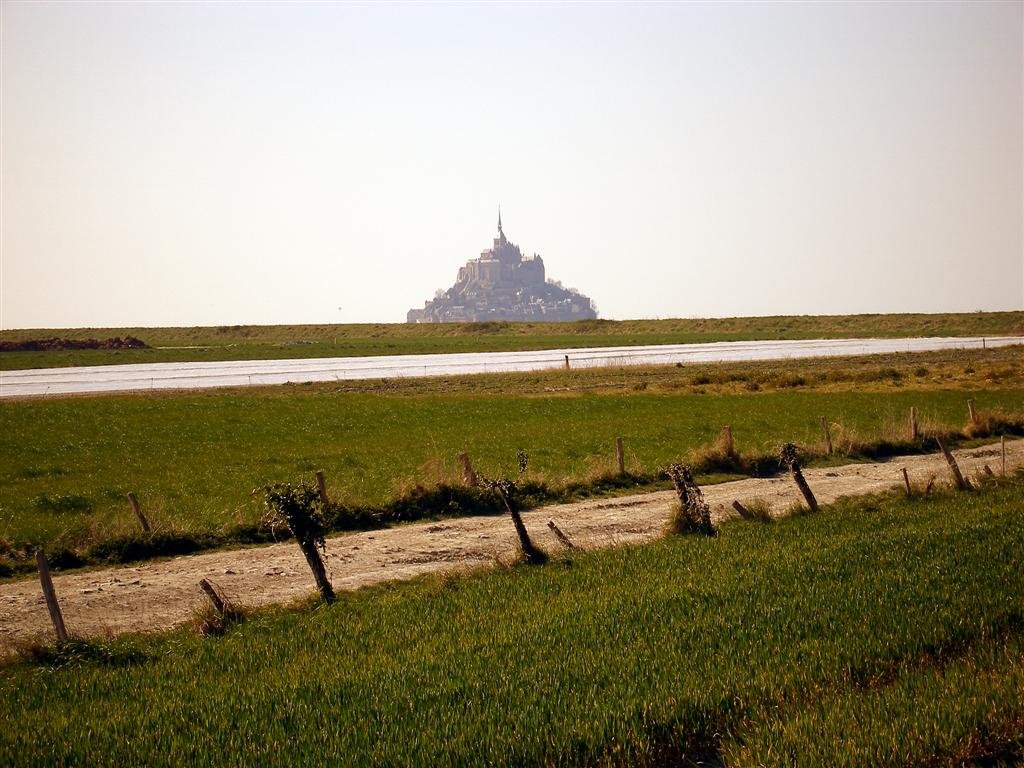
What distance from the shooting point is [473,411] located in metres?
46.9

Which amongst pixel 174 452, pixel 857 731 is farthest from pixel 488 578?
pixel 174 452

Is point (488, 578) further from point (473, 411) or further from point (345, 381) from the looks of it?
point (345, 381)

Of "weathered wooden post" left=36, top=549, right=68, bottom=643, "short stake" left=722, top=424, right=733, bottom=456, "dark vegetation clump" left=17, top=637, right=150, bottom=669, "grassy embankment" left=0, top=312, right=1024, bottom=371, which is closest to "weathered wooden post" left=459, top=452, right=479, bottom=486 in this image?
"short stake" left=722, top=424, right=733, bottom=456

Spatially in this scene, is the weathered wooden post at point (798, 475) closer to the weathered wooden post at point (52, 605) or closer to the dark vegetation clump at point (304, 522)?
the dark vegetation clump at point (304, 522)

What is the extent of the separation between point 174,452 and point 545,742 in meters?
30.2

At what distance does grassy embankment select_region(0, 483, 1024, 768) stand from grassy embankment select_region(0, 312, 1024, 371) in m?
98.8

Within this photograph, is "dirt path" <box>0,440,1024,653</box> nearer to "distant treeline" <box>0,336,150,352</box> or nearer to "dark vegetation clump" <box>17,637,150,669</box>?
"dark vegetation clump" <box>17,637,150,669</box>

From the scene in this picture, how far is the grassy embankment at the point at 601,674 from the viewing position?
9.06 m

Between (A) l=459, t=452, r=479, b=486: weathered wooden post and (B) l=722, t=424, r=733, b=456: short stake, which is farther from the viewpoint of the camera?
(B) l=722, t=424, r=733, b=456: short stake

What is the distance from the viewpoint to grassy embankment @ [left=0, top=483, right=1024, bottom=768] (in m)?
9.06

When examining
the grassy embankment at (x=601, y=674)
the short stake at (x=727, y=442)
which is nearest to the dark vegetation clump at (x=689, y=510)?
the grassy embankment at (x=601, y=674)

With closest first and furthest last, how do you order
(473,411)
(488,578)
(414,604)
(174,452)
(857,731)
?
(857,731) < (414,604) < (488,578) < (174,452) < (473,411)

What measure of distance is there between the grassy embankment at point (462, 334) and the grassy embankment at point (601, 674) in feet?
324

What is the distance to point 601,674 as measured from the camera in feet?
35.5
